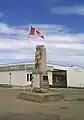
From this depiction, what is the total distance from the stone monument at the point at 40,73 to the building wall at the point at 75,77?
1352 inches

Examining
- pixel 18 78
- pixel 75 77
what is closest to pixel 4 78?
pixel 18 78

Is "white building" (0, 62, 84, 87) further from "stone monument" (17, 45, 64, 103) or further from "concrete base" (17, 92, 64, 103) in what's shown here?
"concrete base" (17, 92, 64, 103)

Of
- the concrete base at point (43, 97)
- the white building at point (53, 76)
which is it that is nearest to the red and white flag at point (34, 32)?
the concrete base at point (43, 97)

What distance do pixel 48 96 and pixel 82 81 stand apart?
3750 cm

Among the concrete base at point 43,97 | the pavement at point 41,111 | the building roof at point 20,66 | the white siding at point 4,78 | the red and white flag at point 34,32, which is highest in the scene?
the red and white flag at point 34,32

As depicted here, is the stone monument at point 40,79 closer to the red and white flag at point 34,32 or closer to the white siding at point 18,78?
the red and white flag at point 34,32

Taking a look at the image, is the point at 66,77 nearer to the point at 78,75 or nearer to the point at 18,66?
the point at 78,75

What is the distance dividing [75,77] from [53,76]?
620 cm

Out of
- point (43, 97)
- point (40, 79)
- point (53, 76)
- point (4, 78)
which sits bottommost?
point (43, 97)

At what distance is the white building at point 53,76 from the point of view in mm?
58406

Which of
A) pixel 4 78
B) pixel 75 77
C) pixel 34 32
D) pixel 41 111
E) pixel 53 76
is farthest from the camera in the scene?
pixel 4 78

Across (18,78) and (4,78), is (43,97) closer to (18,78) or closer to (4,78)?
(18,78)

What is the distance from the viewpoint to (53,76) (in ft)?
207

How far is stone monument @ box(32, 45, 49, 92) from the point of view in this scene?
23.6 meters
